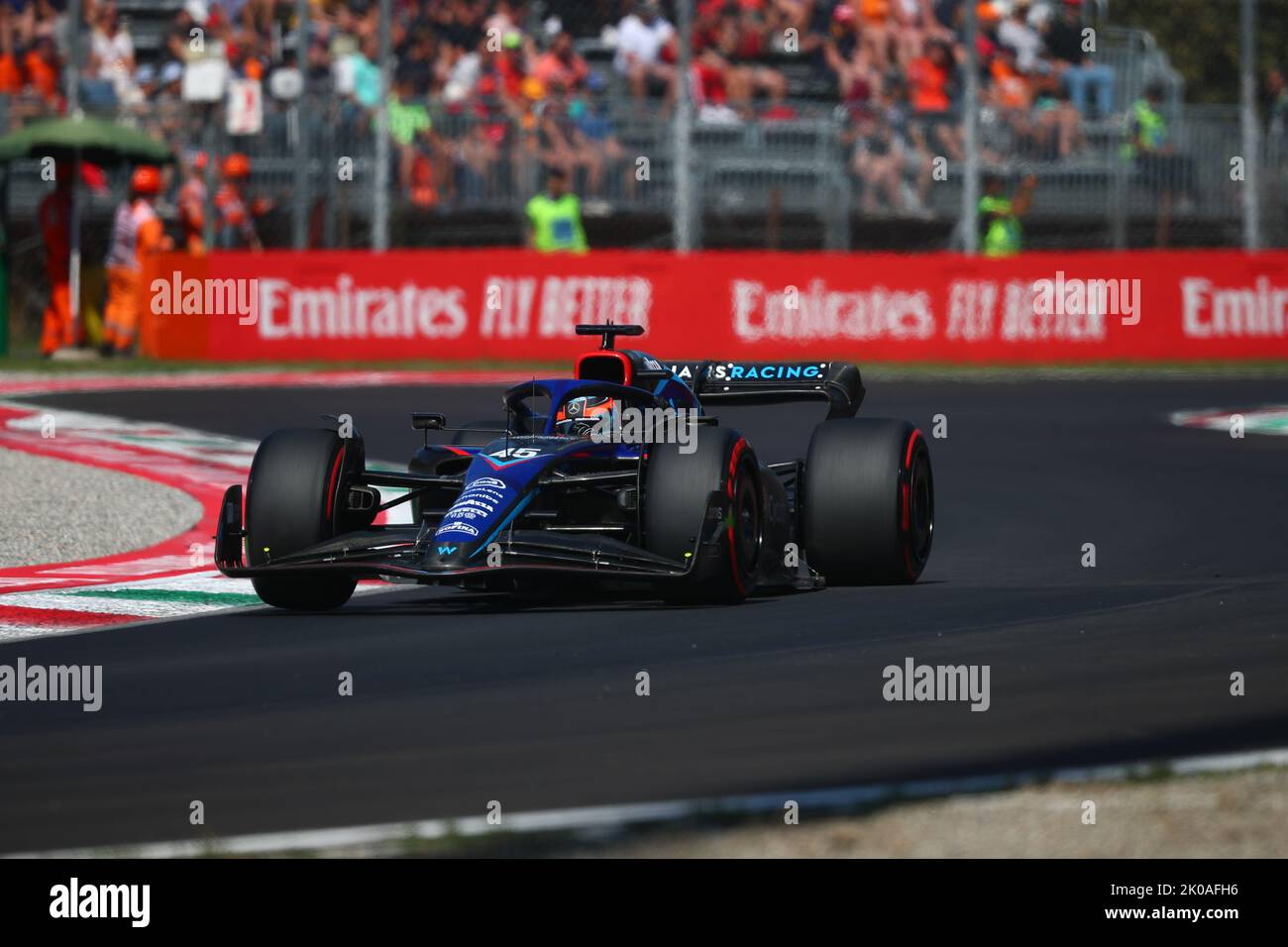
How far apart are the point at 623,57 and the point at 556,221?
144 inches

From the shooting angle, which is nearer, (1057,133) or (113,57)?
(1057,133)

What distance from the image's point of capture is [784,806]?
579 cm

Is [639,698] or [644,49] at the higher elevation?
[644,49]

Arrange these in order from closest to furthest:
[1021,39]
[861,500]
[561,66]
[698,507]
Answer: [698,507], [861,500], [561,66], [1021,39]

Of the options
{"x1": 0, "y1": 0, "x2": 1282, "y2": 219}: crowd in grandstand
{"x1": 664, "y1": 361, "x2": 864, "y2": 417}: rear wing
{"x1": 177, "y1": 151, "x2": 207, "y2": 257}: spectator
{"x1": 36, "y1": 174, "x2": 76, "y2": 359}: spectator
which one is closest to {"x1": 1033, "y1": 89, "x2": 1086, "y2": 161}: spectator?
{"x1": 0, "y1": 0, "x2": 1282, "y2": 219}: crowd in grandstand

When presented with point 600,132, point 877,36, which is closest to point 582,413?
point 600,132

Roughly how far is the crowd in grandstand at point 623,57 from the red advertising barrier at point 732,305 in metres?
1.05

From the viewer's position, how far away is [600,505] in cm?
975

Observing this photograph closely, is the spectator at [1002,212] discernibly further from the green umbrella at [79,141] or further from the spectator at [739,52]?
the green umbrella at [79,141]

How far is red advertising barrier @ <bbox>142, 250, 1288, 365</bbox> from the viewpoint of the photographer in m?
24.3

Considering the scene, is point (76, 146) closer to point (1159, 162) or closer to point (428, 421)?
point (1159, 162)

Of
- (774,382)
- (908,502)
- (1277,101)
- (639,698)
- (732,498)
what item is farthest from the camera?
(1277,101)

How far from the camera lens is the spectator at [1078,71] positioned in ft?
89.2
